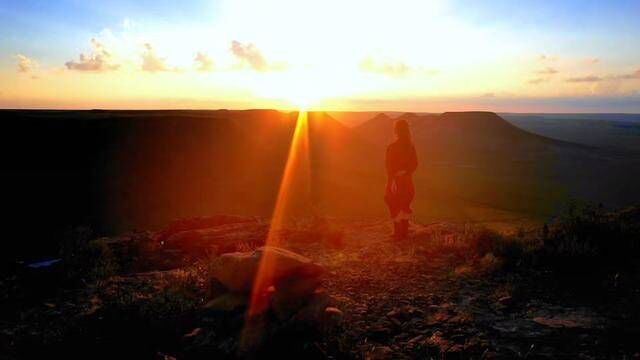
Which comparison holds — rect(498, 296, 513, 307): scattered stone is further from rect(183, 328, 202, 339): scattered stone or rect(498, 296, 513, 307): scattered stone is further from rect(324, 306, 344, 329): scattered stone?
rect(183, 328, 202, 339): scattered stone

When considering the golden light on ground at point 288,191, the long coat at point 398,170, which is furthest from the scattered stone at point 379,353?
the long coat at point 398,170

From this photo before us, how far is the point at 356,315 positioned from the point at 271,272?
106 cm

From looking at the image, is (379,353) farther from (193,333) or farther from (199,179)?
(199,179)

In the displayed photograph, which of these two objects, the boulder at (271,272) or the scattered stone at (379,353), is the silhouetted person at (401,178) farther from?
the scattered stone at (379,353)

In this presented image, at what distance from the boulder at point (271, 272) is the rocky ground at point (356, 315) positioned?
192mm

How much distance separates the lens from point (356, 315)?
5.90 meters

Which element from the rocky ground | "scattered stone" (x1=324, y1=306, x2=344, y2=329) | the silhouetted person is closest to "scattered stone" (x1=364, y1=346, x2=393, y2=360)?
the rocky ground

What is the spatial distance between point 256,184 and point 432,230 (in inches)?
1306

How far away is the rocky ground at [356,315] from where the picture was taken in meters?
5.06

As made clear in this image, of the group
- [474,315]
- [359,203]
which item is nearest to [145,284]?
[474,315]

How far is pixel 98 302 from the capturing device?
21.3 ft

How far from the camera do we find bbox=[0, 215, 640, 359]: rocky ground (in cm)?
506

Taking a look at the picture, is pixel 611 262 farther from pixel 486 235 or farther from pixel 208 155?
pixel 208 155

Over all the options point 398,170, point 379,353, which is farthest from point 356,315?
point 398,170
